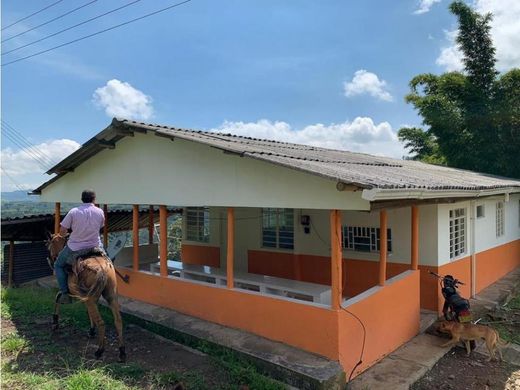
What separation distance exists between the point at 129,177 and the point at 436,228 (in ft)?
21.5

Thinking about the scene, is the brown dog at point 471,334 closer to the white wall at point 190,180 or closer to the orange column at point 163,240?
the white wall at point 190,180

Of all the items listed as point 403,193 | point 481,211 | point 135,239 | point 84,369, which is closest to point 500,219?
point 481,211

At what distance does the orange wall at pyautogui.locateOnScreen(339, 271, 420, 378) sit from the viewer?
5.42 m

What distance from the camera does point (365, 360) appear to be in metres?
5.75

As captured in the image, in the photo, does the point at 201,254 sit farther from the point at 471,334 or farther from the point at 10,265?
the point at 471,334

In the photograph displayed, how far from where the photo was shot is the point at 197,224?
41.8ft

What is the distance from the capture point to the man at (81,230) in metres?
6.00

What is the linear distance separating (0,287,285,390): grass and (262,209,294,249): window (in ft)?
13.8

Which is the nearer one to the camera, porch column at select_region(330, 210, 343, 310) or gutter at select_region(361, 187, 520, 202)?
gutter at select_region(361, 187, 520, 202)

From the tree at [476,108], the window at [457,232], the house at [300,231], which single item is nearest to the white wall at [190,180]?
the house at [300,231]

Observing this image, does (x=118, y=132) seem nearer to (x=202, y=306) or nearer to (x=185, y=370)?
(x=202, y=306)

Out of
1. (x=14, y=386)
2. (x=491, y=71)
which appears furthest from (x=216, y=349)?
(x=491, y=71)

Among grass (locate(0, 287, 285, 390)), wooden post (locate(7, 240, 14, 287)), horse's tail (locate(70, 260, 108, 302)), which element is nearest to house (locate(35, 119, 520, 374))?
grass (locate(0, 287, 285, 390))

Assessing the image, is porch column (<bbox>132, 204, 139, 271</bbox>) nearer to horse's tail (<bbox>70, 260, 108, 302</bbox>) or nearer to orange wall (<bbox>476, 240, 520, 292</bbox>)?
horse's tail (<bbox>70, 260, 108, 302</bbox>)
